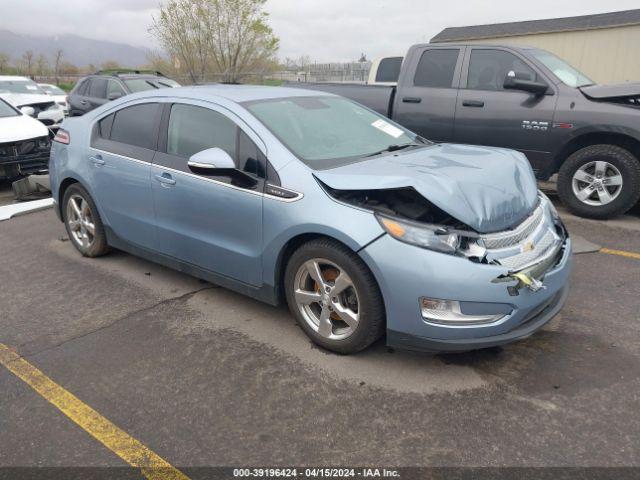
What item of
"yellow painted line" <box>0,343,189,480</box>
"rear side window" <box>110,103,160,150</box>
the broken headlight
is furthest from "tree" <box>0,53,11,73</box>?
the broken headlight

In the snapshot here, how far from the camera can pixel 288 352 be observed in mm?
3342

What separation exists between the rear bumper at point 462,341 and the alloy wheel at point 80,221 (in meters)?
3.27

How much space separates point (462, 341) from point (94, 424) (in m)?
1.95

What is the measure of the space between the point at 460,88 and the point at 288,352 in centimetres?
465

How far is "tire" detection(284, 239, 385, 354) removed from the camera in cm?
296

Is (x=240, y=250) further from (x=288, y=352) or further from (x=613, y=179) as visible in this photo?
(x=613, y=179)

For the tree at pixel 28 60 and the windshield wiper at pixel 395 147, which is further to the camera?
the tree at pixel 28 60

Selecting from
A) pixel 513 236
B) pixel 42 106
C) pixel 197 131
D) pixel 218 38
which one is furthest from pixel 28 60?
Answer: pixel 513 236

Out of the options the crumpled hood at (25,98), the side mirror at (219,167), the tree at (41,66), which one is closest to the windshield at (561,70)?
the side mirror at (219,167)

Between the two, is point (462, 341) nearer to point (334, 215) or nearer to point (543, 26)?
point (334, 215)

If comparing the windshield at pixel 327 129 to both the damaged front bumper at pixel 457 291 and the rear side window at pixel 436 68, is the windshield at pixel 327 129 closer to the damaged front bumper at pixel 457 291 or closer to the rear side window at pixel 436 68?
the damaged front bumper at pixel 457 291

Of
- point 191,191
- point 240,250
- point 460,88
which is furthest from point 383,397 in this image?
point 460,88

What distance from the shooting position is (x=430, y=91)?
6824 mm

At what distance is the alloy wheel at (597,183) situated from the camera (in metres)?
5.84
